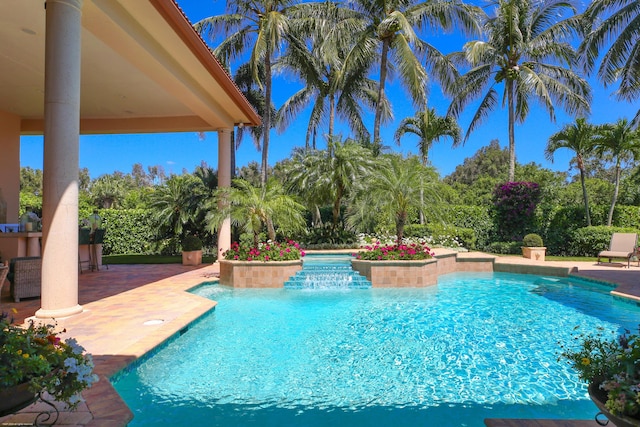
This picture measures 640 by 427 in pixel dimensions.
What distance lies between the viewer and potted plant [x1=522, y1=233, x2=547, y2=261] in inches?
585

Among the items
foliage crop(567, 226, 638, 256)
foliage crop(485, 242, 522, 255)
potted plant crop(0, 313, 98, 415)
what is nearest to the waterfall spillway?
potted plant crop(0, 313, 98, 415)

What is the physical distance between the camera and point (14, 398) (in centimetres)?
241

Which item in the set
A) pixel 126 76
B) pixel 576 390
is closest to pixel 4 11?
pixel 126 76

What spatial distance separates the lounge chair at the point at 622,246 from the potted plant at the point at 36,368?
15.3 metres

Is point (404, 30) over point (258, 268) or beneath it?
over

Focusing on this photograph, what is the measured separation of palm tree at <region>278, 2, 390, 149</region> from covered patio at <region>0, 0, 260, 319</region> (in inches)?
226

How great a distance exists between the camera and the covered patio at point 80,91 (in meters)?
5.58

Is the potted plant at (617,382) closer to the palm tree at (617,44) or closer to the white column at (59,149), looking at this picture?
the white column at (59,149)

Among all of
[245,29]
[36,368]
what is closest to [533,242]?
[245,29]

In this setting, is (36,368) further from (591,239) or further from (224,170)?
(591,239)

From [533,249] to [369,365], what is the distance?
12450mm

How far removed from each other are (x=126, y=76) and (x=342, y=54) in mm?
13913

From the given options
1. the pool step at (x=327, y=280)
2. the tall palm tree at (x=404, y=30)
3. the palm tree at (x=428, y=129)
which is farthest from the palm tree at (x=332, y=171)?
the palm tree at (x=428, y=129)

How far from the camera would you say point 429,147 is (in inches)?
927
